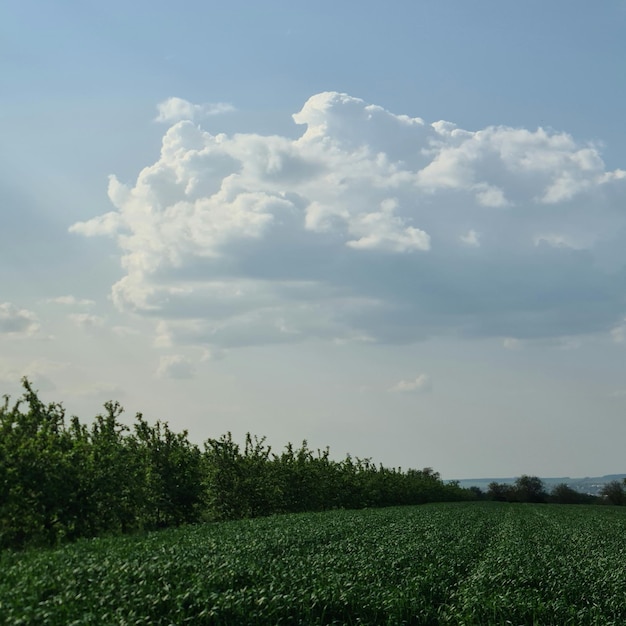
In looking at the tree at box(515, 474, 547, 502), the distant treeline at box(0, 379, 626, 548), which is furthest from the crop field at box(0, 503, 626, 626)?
the tree at box(515, 474, 547, 502)

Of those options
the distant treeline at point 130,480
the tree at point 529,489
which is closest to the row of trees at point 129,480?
the distant treeline at point 130,480

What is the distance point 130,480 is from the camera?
2955cm

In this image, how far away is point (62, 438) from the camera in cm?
2858

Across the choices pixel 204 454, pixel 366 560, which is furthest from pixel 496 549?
pixel 204 454

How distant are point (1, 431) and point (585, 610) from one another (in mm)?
21469

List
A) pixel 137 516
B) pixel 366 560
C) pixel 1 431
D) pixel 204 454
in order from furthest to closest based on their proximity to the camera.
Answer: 1. pixel 204 454
2. pixel 137 516
3. pixel 1 431
4. pixel 366 560

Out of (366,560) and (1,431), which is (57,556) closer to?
(366,560)

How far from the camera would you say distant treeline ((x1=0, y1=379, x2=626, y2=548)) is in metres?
23.8

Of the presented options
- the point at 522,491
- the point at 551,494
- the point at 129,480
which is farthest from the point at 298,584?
the point at 551,494

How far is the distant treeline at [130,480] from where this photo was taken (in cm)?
2377

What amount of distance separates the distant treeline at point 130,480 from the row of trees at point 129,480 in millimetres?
46

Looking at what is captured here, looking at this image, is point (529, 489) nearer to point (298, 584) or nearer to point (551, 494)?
point (551, 494)

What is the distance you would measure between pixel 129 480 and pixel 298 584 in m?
15.1

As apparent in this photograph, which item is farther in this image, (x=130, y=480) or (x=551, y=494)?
(x=551, y=494)
